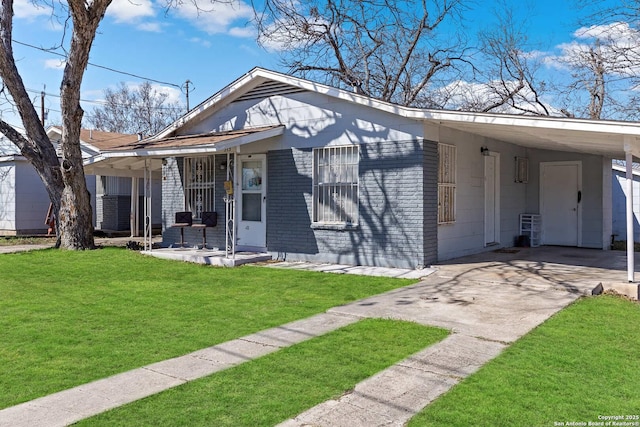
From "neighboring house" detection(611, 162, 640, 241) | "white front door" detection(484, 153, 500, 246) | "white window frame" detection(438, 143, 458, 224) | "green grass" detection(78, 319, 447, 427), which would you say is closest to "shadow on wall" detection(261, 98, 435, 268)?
"white window frame" detection(438, 143, 458, 224)

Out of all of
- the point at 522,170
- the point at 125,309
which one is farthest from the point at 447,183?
the point at 125,309

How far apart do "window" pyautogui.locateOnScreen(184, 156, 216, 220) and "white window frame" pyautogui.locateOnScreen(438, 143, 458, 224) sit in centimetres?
553

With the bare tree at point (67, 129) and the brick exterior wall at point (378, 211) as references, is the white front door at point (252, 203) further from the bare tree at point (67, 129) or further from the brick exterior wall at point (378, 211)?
the bare tree at point (67, 129)

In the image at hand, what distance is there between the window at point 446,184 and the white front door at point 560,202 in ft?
15.1

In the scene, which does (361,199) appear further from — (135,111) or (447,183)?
(135,111)

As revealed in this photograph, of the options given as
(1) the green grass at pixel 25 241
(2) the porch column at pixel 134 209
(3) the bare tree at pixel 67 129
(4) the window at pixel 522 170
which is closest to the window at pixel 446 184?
(4) the window at pixel 522 170

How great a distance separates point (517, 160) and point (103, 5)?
1081cm

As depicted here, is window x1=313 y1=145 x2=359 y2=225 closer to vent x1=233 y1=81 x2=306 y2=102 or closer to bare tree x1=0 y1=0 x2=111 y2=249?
vent x1=233 y1=81 x2=306 y2=102

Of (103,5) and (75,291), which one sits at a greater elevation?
(103,5)

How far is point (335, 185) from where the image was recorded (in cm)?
1091

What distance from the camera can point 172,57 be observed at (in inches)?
801

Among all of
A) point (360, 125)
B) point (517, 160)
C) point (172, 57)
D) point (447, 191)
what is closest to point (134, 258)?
point (360, 125)

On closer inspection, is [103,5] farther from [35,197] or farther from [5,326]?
[35,197]

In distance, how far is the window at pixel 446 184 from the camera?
10.5m
